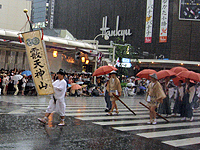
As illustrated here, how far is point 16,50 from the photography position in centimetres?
2141

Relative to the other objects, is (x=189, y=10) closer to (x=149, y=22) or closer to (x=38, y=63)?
(x=149, y=22)

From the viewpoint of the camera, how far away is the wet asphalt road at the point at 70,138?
16.5ft

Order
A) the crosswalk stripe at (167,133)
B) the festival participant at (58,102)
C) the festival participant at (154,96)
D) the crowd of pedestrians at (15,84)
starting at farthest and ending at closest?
the crowd of pedestrians at (15,84)
the festival participant at (154,96)
the festival participant at (58,102)
the crosswalk stripe at (167,133)

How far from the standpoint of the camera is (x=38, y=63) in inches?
303

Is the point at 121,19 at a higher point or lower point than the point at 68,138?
higher

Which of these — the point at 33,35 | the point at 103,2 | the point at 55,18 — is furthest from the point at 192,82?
the point at 55,18

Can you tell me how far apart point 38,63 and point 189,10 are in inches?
1667

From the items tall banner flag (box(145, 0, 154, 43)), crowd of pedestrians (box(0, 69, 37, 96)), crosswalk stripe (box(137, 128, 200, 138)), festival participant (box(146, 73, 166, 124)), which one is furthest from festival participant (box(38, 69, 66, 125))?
tall banner flag (box(145, 0, 154, 43))

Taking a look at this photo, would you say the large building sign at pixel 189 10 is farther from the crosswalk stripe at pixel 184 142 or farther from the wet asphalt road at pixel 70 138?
the wet asphalt road at pixel 70 138

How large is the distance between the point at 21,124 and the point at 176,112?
22.8 feet

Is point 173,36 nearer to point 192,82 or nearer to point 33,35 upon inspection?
point 192,82

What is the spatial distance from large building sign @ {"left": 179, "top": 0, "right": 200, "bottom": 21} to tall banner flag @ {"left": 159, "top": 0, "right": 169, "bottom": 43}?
2450mm

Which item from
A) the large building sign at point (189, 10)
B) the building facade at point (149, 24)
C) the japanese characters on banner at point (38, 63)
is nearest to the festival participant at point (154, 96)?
the japanese characters on banner at point (38, 63)

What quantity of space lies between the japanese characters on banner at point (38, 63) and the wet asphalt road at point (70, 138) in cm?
107
